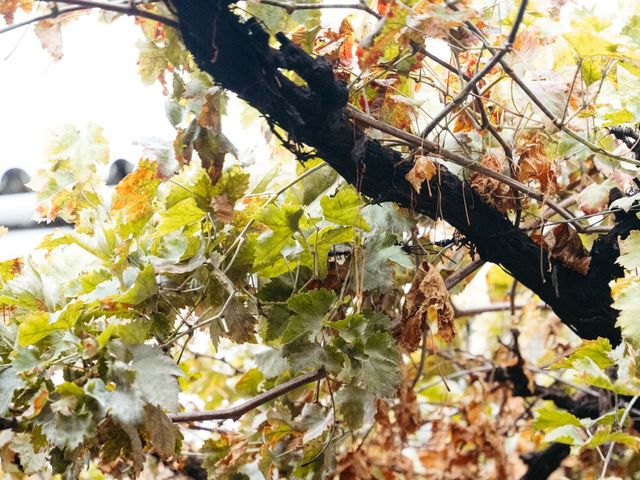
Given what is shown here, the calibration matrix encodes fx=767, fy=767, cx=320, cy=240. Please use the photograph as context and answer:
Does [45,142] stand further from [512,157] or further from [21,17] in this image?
[512,157]

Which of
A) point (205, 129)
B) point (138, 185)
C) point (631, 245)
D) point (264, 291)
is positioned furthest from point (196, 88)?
point (631, 245)

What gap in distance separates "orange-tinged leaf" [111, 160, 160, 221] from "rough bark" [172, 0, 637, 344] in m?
0.21

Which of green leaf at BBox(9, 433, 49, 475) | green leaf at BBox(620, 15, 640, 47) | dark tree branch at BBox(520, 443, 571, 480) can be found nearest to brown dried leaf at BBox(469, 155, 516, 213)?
green leaf at BBox(620, 15, 640, 47)

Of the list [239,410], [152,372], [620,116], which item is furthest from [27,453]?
[620,116]

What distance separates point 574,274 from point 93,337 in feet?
2.32

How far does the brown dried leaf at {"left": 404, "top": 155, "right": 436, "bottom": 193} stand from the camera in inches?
37.6

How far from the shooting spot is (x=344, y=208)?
1000 mm

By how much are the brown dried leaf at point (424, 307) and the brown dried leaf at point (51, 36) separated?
1.77ft

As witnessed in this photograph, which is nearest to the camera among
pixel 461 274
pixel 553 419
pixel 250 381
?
pixel 553 419

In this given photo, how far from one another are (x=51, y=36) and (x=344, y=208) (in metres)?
0.41

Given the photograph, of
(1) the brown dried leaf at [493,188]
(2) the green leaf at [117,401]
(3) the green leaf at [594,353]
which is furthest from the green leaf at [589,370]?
(2) the green leaf at [117,401]

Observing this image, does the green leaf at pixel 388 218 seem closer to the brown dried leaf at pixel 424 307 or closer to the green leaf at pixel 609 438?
the brown dried leaf at pixel 424 307

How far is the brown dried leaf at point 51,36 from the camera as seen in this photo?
86 centimetres

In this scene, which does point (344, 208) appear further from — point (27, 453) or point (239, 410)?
point (27, 453)
